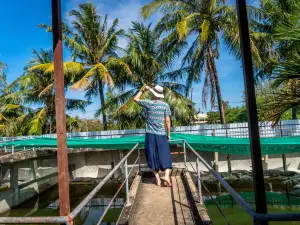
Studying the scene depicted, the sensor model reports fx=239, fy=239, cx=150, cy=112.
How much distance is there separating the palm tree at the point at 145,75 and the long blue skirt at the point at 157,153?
27.6 ft

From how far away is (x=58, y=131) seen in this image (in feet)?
5.94

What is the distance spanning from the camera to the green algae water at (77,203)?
6.91 metres

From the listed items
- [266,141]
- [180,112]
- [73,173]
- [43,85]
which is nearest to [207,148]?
[266,141]

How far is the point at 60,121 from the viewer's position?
1.81 m

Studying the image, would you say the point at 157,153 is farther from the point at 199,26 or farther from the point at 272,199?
the point at 199,26

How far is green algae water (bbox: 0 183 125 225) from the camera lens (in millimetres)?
6905

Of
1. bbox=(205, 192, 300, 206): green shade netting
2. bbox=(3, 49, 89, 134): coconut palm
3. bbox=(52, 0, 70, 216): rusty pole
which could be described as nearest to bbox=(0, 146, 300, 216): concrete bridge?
bbox=(205, 192, 300, 206): green shade netting

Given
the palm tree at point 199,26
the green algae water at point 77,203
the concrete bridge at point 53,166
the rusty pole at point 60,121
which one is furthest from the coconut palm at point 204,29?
the rusty pole at point 60,121

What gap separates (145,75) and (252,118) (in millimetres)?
12001

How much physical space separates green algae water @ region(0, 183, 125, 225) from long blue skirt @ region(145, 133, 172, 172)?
4086 mm

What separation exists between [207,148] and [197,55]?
4.91 meters

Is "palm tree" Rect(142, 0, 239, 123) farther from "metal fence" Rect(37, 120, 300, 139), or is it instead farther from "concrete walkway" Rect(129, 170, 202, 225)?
"concrete walkway" Rect(129, 170, 202, 225)

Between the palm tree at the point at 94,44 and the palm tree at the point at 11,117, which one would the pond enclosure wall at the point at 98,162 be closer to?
the palm tree at the point at 94,44

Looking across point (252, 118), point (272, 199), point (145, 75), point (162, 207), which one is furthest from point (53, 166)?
point (252, 118)
